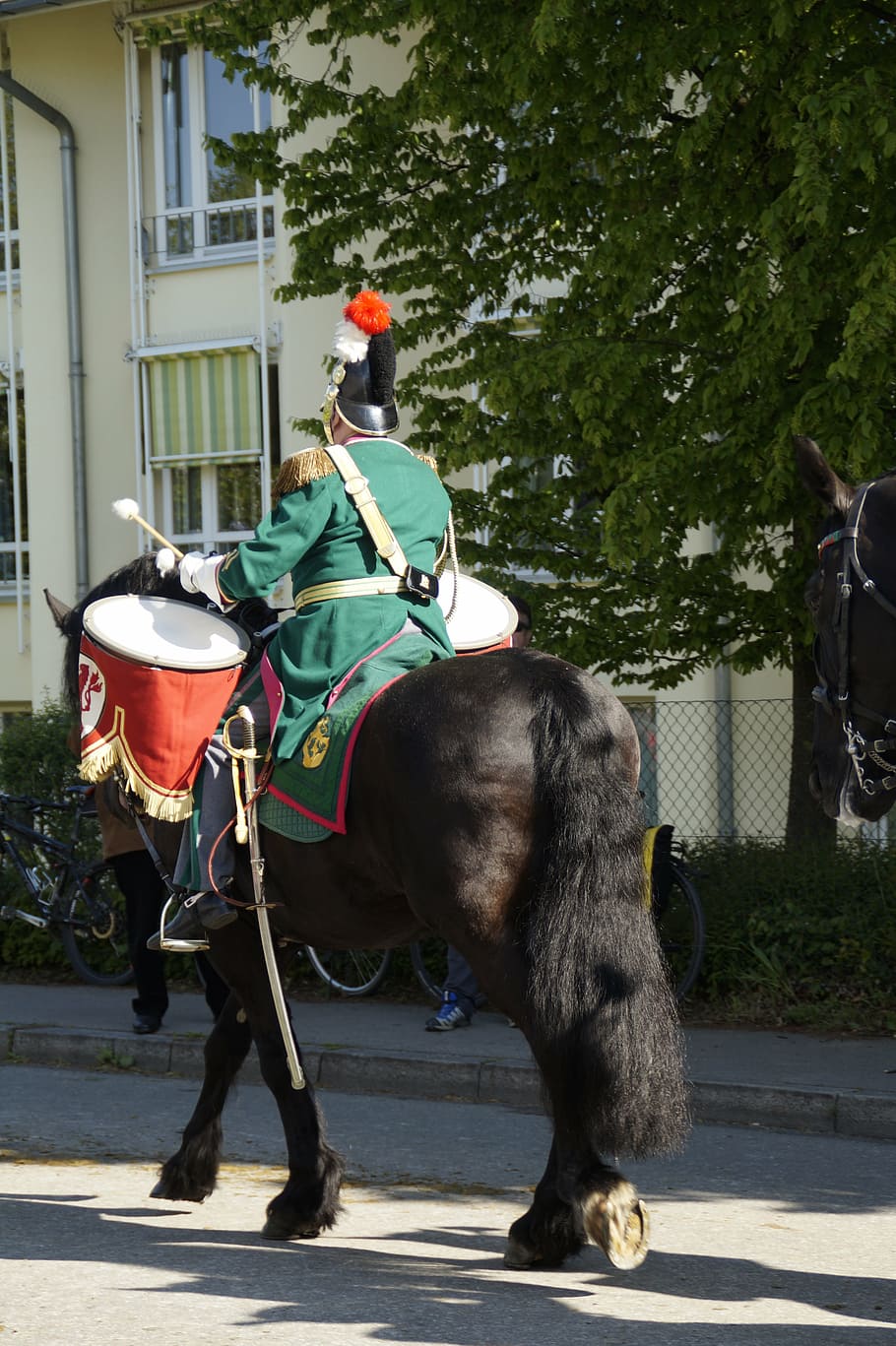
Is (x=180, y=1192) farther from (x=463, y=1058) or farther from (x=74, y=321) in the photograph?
(x=74, y=321)

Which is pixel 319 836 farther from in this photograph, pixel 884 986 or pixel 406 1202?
pixel 884 986

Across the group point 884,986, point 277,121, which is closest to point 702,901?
point 884,986

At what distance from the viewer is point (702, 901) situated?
34.0 ft

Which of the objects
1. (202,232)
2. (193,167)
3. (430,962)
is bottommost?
(430,962)

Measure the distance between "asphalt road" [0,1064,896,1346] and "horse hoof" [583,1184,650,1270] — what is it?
0.18 meters

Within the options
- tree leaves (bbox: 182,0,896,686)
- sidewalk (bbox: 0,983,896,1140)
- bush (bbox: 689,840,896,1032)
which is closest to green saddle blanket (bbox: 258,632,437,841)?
sidewalk (bbox: 0,983,896,1140)

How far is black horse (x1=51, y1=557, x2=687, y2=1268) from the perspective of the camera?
4523 millimetres

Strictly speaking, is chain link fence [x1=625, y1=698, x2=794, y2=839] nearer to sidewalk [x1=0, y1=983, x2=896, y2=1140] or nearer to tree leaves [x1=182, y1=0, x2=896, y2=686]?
tree leaves [x1=182, y1=0, x2=896, y2=686]

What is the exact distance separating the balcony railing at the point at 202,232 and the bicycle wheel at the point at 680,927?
11581 mm

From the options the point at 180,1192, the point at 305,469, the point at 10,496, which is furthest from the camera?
the point at 10,496

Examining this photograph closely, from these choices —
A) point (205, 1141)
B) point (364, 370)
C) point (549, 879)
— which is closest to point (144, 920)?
point (205, 1141)

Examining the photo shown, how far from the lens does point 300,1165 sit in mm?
5477

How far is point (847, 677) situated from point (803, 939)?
18.5 feet

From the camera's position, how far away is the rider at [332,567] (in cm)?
527
